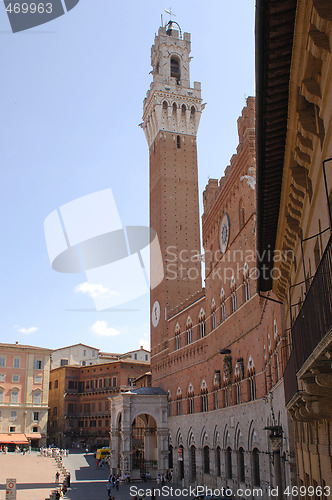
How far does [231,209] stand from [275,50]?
78.7 ft

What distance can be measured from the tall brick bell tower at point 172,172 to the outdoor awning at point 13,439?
20.1m

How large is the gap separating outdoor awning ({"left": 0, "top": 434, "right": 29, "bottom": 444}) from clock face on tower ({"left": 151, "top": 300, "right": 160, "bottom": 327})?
2171 cm

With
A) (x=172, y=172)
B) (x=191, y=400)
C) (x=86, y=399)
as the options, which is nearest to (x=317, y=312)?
(x=191, y=400)

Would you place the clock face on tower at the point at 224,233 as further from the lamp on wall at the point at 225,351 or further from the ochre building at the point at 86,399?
the ochre building at the point at 86,399

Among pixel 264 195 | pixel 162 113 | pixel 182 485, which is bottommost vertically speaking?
pixel 182 485

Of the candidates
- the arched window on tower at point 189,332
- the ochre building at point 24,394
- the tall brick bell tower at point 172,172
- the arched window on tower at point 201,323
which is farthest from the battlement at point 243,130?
the ochre building at point 24,394

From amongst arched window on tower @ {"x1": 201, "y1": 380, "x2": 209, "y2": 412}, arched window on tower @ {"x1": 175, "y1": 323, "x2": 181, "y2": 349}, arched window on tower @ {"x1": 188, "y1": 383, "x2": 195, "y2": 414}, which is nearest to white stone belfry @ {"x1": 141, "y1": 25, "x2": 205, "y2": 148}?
arched window on tower @ {"x1": 175, "y1": 323, "x2": 181, "y2": 349}

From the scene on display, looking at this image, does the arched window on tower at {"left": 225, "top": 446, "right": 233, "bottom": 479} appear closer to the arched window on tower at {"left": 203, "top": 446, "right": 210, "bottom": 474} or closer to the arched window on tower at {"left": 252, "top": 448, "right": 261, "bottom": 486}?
the arched window on tower at {"left": 203, "top": 446, "right": 210, "bottom": 474}

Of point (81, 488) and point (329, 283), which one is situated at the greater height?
point (329, 283)

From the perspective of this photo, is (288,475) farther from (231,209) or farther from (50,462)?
(50,462)

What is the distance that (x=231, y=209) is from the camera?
30.6 meters

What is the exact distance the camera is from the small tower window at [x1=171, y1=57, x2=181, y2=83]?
58781mm

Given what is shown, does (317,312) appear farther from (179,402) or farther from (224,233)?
(179,402)

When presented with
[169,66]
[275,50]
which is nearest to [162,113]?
[169,66]
